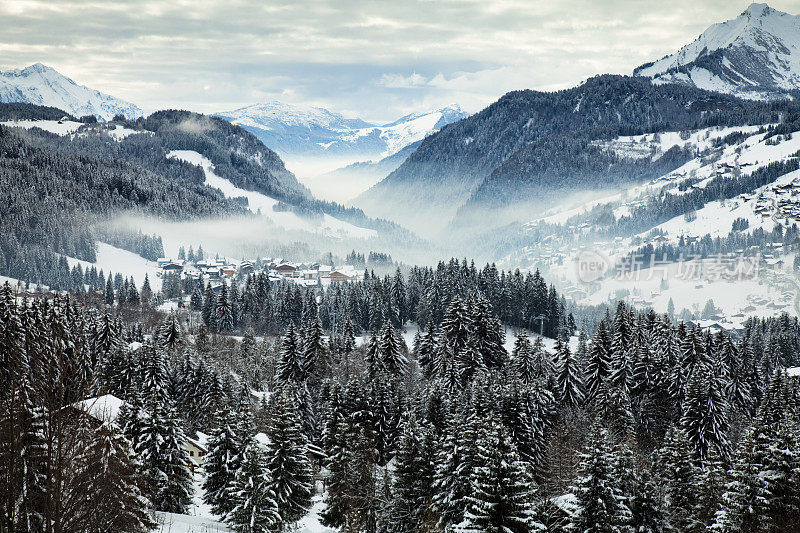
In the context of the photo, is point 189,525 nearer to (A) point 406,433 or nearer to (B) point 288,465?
(B) point 288,465

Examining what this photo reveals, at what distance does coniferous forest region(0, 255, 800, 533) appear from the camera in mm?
18500

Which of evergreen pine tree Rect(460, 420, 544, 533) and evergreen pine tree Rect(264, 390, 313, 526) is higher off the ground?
evergreen pine tree Rect(460, 420, 544, 533)

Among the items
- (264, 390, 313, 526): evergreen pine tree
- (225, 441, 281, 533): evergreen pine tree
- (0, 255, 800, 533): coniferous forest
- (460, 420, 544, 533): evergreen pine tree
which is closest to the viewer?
(0, 255, 800, 533): coniferous forest

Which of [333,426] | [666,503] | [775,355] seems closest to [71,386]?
[666,503]

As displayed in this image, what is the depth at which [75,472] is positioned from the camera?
1814 centimetres

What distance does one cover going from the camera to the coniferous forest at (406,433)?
60.7 ft

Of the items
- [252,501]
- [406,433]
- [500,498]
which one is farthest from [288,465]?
[500,498]

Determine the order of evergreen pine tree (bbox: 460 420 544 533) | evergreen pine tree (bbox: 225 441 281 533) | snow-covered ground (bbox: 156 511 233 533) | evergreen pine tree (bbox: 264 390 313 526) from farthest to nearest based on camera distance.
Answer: evergreen pine tree (bbox: 264 390 313 526)
evergreen pine tree (bbox: 225 441 281 533)
snow-covered ground (bbox: 156 511 233 533)
evergreen pine tree (bbox: 460 420 544 533)

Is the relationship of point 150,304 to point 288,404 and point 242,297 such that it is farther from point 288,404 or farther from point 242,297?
point 288,404

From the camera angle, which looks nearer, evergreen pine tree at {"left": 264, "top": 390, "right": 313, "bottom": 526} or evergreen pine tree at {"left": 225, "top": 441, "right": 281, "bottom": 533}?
evergreen pine tree at {"left": 225, "top": 441, "right": 281, "bottom": 533}

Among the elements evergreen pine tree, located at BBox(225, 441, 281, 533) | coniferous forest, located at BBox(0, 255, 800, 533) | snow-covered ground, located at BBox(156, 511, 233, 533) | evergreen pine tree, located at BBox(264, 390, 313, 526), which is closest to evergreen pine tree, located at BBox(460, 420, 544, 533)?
coniferous forest, located at BBox(0, 255, 800, 533)

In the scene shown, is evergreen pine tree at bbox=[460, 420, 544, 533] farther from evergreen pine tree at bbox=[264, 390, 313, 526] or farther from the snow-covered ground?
evergreen pine tree at bbox=[264, 390, 313, 526]

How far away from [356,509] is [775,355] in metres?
115

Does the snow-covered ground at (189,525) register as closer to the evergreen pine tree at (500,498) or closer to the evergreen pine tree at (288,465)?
the evergreen pine tree at (288,465)
